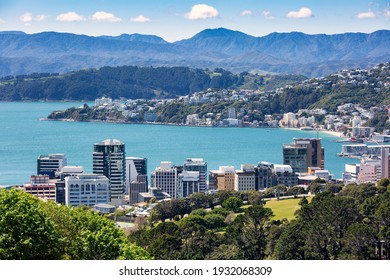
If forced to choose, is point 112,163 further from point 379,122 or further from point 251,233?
point 379,122

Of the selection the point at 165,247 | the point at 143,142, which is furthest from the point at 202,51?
the point at 165,247

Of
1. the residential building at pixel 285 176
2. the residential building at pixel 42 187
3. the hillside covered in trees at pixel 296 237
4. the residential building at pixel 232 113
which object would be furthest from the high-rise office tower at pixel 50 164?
the residential building at pixel 232 113

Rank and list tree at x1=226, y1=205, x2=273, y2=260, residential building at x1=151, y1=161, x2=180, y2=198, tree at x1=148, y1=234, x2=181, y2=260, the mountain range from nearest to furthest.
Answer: tree at x1=148, y1=234, x2=181, y2=260 < tree at x1=226, y1=205, x2=273, y2=260 < the mountain range < residential building at x1=151, y1=161, x2=180, y2=198

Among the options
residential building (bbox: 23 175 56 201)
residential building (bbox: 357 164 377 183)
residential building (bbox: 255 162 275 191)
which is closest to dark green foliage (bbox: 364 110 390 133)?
residential building (bbox: 357 164 377 183)

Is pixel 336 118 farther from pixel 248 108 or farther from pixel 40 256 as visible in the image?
pixel 40 256

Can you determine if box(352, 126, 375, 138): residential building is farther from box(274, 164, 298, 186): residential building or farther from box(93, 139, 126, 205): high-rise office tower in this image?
box(93, 139, 126, 205): high-rise office tower

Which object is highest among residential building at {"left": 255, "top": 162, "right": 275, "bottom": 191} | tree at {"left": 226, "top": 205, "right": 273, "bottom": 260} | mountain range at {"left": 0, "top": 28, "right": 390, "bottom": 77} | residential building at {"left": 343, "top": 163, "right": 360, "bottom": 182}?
mountain range at {"left": 0, "top": 28, "right": 390, "bottom": 77}
